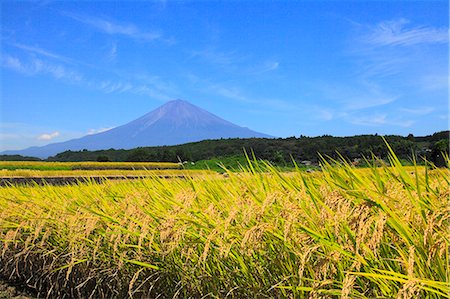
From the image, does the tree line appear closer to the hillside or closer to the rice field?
the hillside

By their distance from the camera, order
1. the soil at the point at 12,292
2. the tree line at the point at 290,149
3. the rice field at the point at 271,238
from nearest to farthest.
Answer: the rice field at the point at 271,238
the soil at the point at 12,292
the tree line at the point at 290,149

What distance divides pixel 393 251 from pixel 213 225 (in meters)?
1.20

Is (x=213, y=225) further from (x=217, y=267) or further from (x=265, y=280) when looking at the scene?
(x=265, y=280)

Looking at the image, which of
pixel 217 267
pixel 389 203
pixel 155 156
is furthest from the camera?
pixel 155 156

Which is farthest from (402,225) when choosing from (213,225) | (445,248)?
(213,225)

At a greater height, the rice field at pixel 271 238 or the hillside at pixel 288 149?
the hillside at pixel 288 149

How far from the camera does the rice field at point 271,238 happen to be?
225 cm

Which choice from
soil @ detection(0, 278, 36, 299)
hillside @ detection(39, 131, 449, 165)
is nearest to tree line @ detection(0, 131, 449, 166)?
hillside @ detection(39, 131, 449, 165)

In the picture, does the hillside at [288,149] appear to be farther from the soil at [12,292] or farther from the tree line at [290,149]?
the soil at [12,292]

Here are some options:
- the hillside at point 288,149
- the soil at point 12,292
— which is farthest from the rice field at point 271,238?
the hillside at point 288,149

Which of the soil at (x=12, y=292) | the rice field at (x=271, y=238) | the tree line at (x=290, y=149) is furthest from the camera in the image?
the tree line at (x=290, y=149)

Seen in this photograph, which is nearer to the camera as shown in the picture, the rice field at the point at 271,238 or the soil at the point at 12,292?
the rice field at the point at 271,238

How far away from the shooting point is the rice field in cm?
225

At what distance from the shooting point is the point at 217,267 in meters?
3.08
